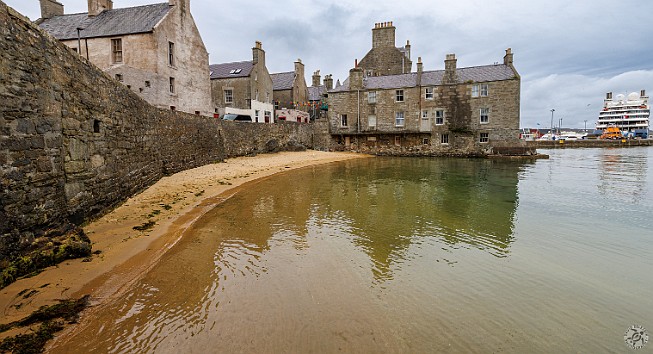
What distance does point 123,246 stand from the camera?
595 cm

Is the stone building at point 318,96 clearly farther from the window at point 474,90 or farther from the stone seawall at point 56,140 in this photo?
the stone seawall at point 56,140

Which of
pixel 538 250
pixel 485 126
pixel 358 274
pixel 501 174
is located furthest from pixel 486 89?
pixel 358 274

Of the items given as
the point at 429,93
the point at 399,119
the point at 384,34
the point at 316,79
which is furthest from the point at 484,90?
the point at 316,79

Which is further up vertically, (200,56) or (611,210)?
(200,56)

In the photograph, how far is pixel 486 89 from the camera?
32.0 meters

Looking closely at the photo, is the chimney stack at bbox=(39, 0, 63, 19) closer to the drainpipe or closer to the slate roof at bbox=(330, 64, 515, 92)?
the slate roof at bbox=(330, 64, 515, 92)

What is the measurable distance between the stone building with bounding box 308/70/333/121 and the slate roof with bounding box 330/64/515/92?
19.1 ft

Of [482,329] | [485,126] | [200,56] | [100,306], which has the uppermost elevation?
[200,56]

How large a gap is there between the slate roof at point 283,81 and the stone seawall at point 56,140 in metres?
32.7

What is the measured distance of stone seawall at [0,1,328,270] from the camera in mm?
4520

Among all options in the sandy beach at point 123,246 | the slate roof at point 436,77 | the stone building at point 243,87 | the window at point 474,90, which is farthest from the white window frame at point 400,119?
the sandy beach at point 123,246

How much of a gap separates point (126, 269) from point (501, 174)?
20.6 m

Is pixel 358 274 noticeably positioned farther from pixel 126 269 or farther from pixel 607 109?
pixel 607 109

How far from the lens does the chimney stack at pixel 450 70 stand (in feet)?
108
